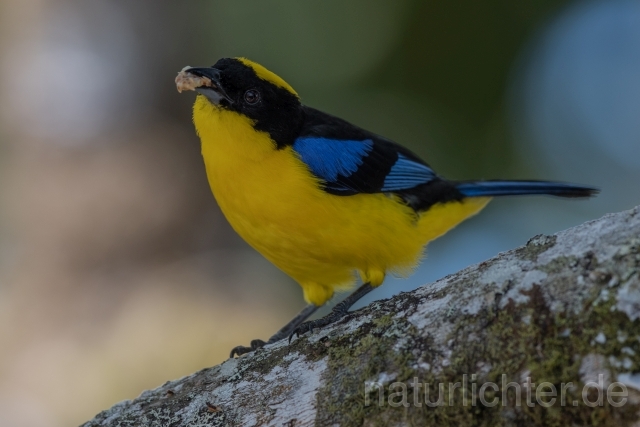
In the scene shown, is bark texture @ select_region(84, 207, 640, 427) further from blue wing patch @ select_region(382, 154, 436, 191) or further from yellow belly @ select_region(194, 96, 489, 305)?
blue wing patch @ select_region(382, 154, 436, 191)

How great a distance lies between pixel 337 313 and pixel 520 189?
2141mm

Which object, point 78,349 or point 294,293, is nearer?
point 78,349

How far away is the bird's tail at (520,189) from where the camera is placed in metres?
5.01

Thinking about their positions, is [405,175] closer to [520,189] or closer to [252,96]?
[520,189]

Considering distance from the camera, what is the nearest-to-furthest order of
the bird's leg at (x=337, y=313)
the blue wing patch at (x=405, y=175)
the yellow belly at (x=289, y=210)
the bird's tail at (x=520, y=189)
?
the bird's leg at (x=337, y=313)
the yellow belly at (x=289, y=210)
the blue wing patch at (x=405, y=175)
the bird's tail at (x=520, y=189)

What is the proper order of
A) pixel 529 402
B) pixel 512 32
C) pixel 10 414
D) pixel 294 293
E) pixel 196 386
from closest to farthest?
pixel 529 402
pixel 196 386
pixel 10 414
pixel 294 293
pixel 512 32

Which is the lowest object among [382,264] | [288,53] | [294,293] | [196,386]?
[196,386]

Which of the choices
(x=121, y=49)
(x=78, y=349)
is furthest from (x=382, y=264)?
(x=121, y=49)

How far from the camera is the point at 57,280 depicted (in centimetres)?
681

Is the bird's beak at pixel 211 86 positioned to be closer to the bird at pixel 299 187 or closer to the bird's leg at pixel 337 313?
the bird at pixel 299 187

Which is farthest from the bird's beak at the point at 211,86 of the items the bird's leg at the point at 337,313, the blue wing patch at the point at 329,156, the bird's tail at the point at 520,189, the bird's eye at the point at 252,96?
the bird's tail at the point at 520,189

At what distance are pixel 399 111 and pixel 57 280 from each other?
5562 mm

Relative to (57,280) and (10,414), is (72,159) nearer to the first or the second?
(57,280)

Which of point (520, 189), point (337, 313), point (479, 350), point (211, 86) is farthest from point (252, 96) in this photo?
point (479, 350)
